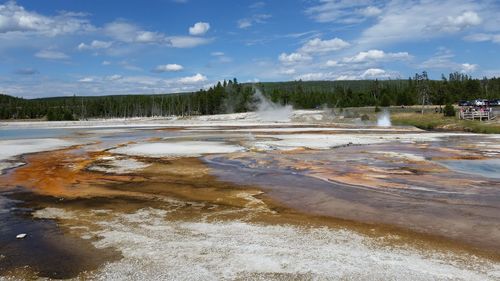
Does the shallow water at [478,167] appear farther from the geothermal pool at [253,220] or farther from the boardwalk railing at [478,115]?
the boardwalk railing at [478,115]

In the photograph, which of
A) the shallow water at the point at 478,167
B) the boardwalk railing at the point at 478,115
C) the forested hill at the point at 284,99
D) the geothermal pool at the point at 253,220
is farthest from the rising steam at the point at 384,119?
the geothermal pool at the point at 253,220

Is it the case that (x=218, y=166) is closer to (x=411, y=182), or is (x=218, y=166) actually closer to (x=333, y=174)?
(x=333, y=174)

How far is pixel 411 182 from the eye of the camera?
15727 mm

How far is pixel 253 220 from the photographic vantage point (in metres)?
10.9

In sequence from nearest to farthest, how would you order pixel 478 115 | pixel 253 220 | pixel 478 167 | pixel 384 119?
pixel 253 220 → pixel 478 167 → pixel 478 115 → pixel 384 119

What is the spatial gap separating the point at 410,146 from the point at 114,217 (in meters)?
22.2

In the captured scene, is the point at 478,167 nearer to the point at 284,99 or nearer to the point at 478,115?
the point at 478,115

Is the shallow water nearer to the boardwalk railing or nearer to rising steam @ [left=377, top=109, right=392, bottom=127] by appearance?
the boardwalk railing

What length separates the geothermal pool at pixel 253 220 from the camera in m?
7.79

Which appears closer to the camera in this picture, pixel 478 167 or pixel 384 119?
pixel 478 167

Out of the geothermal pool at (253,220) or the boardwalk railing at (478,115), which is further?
the boardwalk railing at (478,115)

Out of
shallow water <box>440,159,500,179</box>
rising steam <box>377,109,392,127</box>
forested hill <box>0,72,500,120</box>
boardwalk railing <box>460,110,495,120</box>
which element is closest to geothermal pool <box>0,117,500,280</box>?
shallow water <box>440,159,500,179</box>

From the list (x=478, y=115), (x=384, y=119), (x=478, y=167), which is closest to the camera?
(x=478, y=167)

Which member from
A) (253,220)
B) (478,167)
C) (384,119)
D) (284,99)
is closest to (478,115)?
(384,119)
